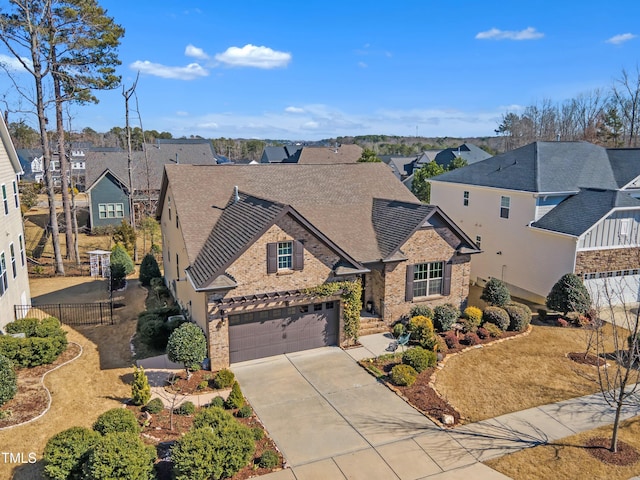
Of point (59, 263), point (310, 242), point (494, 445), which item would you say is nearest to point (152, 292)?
point (59, 263)

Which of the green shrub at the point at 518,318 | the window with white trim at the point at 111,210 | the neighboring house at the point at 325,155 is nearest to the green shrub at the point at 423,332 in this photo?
the green shrub at the point at 518,318

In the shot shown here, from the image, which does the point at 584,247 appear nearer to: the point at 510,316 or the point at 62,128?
the point at 510,316

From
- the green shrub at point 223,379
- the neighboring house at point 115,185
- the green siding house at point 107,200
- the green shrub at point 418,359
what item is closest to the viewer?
the green shrub at point 223,379

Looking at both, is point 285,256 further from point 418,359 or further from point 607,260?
point 607,260

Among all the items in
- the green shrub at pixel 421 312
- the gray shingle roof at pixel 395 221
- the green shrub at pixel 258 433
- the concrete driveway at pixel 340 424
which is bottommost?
the concrete driveway at pixel 340 424

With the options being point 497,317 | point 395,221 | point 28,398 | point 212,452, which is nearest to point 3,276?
point 28,398

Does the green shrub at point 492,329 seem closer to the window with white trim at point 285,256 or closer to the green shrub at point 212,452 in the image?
the window with white trim at point 285,256
